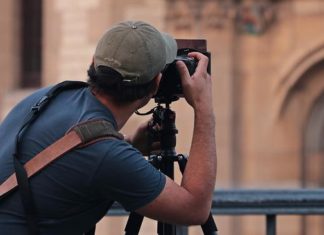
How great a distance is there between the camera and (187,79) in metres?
2.46

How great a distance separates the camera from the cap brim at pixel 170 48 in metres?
2.45

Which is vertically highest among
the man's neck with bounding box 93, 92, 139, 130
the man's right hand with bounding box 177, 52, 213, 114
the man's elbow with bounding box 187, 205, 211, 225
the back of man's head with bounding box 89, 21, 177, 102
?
the back of man's head with bounding box 89, 21, 177, 102

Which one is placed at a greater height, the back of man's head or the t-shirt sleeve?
the back of man's head

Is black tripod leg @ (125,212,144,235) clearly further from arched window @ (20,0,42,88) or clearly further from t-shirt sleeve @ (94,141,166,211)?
arched window @ (20,0,42,88)

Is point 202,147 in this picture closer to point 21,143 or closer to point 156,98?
point 156,98

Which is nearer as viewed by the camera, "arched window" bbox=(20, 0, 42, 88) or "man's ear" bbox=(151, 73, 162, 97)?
"man's ear" bbox=(151, 73, 162, 97)

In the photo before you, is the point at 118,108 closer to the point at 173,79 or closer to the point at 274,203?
the point at 173,79

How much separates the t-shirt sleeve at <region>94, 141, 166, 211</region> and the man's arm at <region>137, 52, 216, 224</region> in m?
0.03

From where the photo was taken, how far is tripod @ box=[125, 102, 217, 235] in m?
2.66

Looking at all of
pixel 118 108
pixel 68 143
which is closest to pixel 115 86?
pixel 118 108

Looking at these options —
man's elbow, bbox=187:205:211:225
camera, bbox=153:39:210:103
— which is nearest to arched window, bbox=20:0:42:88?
camera, bbox=153:39:210:103

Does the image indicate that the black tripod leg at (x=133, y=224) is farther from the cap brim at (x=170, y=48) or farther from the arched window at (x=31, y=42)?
the arched window at (x=31, y=42)

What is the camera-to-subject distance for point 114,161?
2.30m

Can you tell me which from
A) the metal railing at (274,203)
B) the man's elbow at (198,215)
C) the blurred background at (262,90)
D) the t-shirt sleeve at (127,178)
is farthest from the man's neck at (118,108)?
the blurred background at (262,90)
